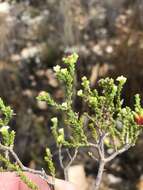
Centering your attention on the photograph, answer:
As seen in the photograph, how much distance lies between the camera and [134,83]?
13.0 feet

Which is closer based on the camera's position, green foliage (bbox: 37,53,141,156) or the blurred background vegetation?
green foliage (bbox: 37,53,141,156)

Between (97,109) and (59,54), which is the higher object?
(59,54)

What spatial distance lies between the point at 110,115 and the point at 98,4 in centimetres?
368

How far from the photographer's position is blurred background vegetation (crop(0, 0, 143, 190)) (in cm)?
379

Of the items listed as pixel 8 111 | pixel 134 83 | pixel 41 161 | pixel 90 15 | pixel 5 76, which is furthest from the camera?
pixel 90 15

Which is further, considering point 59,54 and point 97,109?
point 59,54

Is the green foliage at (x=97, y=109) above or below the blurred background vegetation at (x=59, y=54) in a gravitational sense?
below

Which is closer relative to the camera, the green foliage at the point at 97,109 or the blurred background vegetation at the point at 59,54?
the green foliage at the point at 97,109

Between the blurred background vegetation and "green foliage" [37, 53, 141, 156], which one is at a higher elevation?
the blurred background vegetation

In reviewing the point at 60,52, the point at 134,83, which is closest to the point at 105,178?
the point at 134,83

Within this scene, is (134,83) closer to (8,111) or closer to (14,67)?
(14,67)

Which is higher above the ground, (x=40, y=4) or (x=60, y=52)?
(x=40, y=4)

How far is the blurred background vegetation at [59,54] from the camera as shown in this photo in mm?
3793

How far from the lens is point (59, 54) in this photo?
451 cm
